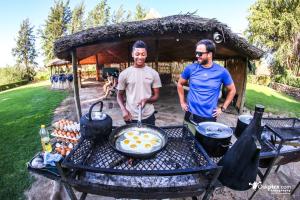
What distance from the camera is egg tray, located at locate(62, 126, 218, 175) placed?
1394 millimetres

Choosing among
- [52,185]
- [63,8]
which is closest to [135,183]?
[52,185]

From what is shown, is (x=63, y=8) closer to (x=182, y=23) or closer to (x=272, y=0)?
(x=272, y=0)

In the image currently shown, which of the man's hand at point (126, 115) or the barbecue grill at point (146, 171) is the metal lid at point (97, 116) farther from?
the man's hand at point (126, 115)

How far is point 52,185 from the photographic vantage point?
2795 mm

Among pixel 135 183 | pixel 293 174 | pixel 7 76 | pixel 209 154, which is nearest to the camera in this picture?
pixel 135 183

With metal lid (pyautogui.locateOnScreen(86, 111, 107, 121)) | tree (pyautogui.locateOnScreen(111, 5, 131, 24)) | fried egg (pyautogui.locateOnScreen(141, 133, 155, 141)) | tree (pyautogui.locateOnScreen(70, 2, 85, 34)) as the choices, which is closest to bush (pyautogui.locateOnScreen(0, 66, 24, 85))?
tree (pyautogui.locateOnScreen(70, 2, 85, 34))

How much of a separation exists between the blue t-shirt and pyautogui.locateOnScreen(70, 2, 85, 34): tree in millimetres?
36355

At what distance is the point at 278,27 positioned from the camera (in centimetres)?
1930

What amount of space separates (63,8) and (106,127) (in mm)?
37709

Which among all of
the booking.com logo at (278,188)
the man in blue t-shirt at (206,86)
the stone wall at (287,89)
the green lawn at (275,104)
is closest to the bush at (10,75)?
the green lawn at (275,104)

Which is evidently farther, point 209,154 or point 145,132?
point 145,132

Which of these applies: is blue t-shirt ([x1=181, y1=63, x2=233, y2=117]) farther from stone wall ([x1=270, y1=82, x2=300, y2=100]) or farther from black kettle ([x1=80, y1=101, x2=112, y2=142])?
stone wall ([x1=270, y1=82, x2=300, y2=100])

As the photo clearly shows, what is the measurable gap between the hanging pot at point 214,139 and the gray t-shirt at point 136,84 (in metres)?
0.90

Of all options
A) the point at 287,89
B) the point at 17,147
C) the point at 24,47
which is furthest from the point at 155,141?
the point at 24,47
